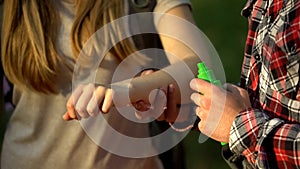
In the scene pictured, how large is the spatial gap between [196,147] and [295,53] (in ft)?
6.12

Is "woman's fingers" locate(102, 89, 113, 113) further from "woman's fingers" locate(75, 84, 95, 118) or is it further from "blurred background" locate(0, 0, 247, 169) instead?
"blurred background" locate(0, 0, 247, 169)

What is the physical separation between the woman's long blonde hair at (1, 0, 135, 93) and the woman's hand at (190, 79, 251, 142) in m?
0.36

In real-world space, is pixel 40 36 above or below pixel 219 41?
above

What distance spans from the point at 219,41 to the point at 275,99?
196 cm

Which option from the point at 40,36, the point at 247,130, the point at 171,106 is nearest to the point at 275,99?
the point at 247,130

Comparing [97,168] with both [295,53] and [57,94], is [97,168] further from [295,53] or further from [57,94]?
[295,53]

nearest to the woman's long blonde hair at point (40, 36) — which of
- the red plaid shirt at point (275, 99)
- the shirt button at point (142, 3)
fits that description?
the shirt button at point (142, 3)

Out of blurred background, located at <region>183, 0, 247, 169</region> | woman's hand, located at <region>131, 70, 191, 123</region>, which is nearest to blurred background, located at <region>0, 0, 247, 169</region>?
blurred background, located at <region>183, 0, 247, 169</region>

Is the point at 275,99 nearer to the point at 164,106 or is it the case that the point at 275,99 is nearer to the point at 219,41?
the point at 164,106

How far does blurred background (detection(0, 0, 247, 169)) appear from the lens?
293 centimetres

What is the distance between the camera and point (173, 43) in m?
1.51

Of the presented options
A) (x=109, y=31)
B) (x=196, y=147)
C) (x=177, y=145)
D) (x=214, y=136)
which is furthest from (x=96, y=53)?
(x=196, y=147)

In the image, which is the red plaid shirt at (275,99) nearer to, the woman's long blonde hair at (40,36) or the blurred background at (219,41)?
the woman's long blonde hair at (40,36)

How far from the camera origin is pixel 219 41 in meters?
3.11
